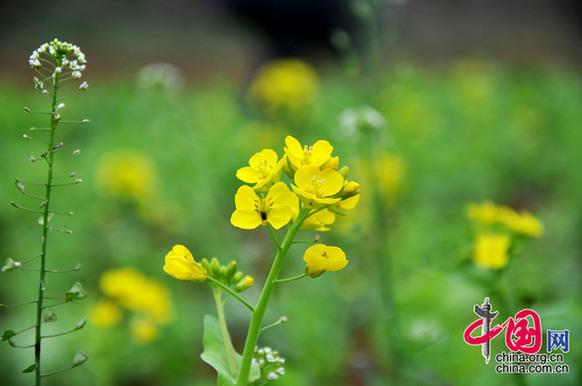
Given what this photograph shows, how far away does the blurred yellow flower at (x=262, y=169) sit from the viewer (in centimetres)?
96

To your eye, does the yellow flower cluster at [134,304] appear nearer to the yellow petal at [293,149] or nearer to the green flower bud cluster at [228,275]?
the green flower bud cluster at [228,275]

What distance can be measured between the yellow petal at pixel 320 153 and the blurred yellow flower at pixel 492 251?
2.37ft

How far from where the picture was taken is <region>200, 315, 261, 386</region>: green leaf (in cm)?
95

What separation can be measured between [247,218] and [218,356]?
8.5 inches

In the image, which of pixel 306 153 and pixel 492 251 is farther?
pixel 492 251

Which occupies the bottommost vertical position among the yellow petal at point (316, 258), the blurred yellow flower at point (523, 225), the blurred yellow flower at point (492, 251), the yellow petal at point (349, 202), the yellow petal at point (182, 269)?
the yellow petal at point (182, 269)

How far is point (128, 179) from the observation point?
329 cm

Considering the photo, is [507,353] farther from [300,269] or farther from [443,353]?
[300,269]

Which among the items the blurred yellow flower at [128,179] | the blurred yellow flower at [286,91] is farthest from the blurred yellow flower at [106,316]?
the blurred yellow flower at [286,91]

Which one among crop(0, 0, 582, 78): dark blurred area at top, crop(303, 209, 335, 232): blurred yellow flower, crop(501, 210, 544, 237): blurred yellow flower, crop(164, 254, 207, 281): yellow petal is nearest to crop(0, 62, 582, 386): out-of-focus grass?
crop(501, 210, 544, 237): blurred yellow flower

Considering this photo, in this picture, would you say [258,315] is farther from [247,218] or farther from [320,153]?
[320,153]

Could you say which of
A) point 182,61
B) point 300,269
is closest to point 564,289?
point 300,269

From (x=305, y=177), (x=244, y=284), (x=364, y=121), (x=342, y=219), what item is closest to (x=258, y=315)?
(x=244, y=284)

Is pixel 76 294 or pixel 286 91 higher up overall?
pixel 286 91
